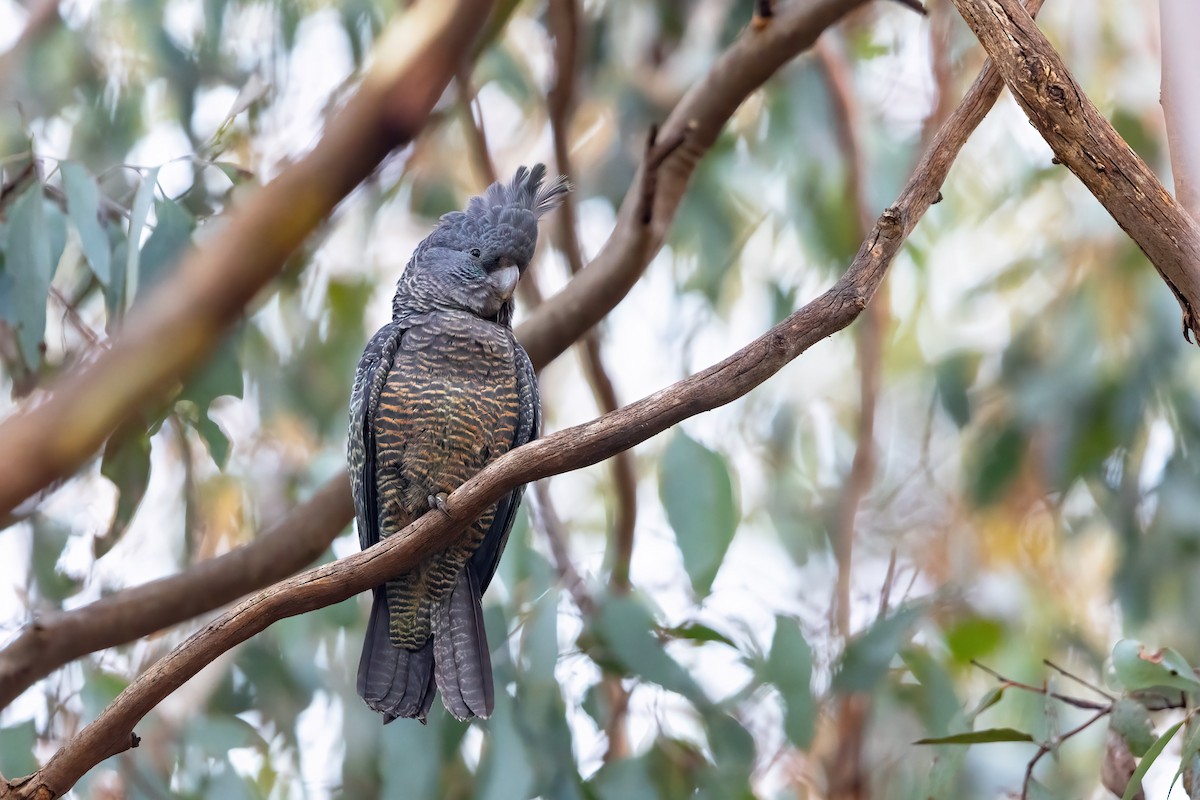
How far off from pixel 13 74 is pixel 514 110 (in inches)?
84.0

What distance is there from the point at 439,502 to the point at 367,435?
490 mm

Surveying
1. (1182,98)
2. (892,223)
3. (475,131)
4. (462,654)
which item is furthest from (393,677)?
(475,131)

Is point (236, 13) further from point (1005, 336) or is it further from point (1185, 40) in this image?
point (1185, 40)

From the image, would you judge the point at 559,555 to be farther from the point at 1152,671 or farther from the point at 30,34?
the point at 30,34

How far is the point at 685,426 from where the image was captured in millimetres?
3953

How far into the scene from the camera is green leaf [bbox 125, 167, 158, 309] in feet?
8.81

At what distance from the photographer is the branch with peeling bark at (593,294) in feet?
10.2

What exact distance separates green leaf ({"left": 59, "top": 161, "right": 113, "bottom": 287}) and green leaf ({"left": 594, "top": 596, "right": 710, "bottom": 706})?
1.56 m

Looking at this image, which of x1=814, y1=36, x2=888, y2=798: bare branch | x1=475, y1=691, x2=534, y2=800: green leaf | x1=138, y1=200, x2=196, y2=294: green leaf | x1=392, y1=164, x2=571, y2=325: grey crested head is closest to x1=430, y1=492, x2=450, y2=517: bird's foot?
x1=392, y1=164, x2=571, y2=325: grey crested head

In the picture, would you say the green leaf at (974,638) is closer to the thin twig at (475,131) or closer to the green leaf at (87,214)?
the thin twig at (475,131)

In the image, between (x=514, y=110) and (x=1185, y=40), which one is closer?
(x=1185, y=40)

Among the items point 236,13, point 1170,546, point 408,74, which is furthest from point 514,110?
point 1170,546

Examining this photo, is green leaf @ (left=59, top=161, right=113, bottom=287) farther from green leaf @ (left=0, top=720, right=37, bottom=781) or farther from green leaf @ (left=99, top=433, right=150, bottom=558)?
green leaf @ (left=0, top=720, right=37, bottom=781)

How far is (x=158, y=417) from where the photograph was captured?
3.07 metres
